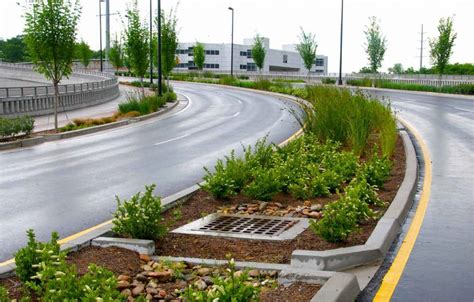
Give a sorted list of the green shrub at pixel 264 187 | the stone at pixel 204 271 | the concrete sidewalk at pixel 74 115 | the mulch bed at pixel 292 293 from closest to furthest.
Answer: the mulch bed at pixel 292 293, the stone at pixel 204 271, the green shrub at pixel 264 187, the concrete sidewalk at pixel 74 115

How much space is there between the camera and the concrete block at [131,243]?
640 centimetres

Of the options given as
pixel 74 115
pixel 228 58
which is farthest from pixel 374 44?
pixel 228 58

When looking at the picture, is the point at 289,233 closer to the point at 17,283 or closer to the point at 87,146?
the point at 17,283

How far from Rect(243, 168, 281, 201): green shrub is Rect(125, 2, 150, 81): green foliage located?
86.2ft

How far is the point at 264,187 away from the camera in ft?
29.6

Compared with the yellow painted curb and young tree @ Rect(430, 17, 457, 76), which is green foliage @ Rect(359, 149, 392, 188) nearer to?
the yellow painted curb

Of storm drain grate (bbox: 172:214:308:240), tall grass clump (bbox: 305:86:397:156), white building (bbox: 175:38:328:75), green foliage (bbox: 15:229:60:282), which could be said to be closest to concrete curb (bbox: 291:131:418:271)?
storm drain grate (bbox: 172:214:308:240)

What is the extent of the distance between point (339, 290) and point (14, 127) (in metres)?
16.1

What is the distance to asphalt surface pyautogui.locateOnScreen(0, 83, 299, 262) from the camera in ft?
28.7

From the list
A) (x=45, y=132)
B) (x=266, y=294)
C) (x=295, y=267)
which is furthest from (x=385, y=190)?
(x=45, y=132)

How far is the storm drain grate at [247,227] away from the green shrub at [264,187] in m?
0.80

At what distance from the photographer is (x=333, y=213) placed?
677 cm

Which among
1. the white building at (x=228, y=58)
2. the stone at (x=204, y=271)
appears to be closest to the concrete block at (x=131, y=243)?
the stone at (x=204, y=271)

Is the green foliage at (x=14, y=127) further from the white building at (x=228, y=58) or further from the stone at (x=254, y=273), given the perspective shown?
the white building at (x=228, y=58)
